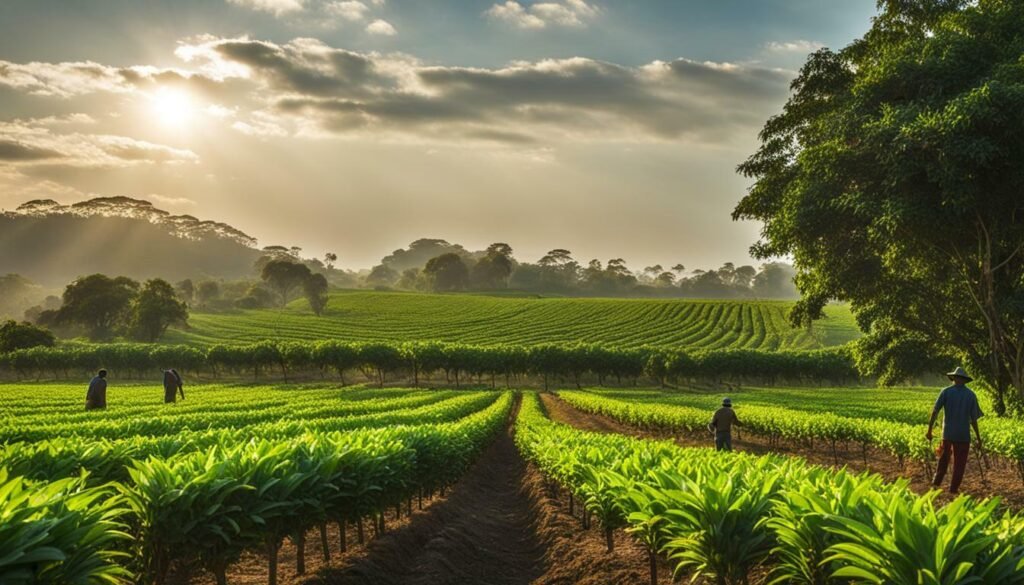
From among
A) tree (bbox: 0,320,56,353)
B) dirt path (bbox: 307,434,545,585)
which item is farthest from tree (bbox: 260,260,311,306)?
dirt path (bbox: 307,434,545,585)

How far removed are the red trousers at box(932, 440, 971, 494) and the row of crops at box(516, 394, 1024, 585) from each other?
7.48 m

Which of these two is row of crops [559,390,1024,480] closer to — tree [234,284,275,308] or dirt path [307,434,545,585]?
dirt path [307,434,545,585]

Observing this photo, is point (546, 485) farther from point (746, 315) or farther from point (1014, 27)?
point (746, 315)

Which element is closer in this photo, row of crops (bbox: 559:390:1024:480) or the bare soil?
the bare soil

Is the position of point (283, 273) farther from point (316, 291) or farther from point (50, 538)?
point (50, 538)

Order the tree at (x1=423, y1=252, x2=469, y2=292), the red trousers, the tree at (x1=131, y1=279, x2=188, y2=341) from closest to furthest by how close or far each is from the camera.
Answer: the red trousers, the tree at (x1=131, y1=279, x2=188, y2=341), the tree at (x1=423, y1=252, x2=469, y2=292)

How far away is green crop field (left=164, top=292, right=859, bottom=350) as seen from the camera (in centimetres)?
10006

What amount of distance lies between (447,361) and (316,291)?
68.0 metres

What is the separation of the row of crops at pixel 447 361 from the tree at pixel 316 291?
174ft

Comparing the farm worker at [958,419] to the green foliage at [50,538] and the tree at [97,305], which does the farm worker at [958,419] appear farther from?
the tree at [97,305]

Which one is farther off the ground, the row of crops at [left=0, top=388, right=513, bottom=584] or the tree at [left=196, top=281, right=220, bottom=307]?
the tree at [left=196, top=281, right=220, bottom=307]

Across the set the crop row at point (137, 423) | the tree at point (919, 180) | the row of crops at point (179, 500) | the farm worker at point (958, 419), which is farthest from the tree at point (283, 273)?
the farm worker at point (958, 419)

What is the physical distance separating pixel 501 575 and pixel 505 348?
6791 centimetres

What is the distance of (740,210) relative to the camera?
29094mm
